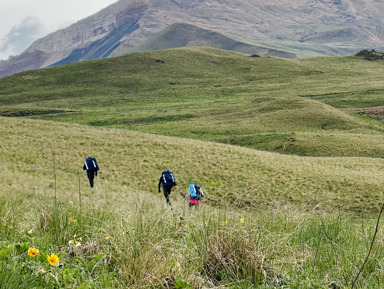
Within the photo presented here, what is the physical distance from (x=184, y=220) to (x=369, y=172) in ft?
104

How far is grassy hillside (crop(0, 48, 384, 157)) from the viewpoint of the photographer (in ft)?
197

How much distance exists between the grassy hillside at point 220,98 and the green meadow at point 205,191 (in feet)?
2.23

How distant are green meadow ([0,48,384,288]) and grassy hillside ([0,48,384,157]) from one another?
2.23ft

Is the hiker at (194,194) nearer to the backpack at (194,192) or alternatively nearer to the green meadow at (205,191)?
the backpack at (194,192)

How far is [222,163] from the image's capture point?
1332 inches

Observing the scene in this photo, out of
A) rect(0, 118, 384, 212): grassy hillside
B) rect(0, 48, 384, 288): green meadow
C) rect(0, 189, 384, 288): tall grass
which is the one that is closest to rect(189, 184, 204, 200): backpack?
rect(0, 48, 384, 288): green meadow

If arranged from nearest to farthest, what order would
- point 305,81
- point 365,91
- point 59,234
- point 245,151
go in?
point 59,234, point 245,151, point 365,91, point 305,81

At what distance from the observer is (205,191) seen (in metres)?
26.6

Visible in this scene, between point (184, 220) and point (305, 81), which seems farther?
point (305, 81)

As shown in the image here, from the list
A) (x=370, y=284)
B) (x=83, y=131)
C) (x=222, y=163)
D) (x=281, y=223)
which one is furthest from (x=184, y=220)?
(x=83, y=131)

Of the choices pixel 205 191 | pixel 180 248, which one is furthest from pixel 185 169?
pixel 180 248

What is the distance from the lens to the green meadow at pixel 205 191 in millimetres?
5086

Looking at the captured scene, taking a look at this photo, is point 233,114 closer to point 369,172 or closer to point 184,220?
point 369,172

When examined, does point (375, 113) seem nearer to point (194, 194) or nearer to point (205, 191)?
point (205, 191)
